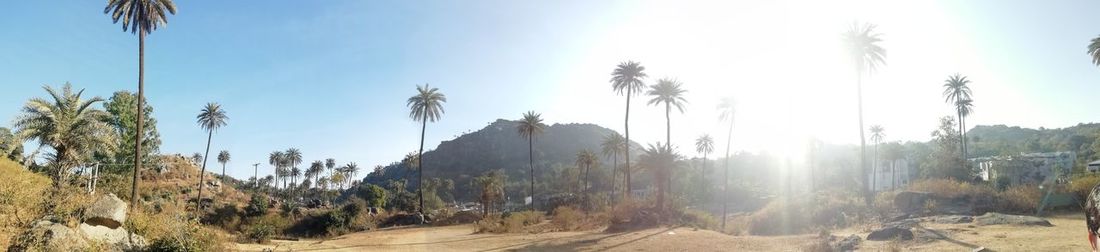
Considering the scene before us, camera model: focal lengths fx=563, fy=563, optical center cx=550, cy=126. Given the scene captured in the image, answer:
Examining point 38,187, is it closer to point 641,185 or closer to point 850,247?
point 850,247

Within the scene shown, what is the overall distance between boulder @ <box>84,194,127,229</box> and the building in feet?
200

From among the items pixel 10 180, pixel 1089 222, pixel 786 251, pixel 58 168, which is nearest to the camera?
pixel 1089 222

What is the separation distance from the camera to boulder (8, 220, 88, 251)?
516 inches

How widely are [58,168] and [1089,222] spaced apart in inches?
1527

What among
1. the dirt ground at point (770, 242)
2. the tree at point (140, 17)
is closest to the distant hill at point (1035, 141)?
the dirt ground at point (770, 242)

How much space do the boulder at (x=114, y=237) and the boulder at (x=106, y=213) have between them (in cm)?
22

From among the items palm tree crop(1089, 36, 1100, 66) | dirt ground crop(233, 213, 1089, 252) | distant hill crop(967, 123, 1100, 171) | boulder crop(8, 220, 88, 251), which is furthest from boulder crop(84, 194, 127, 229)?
distant hill crop(967, 123, 1100, 171)

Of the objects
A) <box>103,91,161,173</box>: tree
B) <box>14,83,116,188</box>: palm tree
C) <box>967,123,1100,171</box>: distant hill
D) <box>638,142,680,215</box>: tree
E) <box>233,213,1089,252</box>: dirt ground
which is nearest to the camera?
<box>233,213,1089,252</box>: dirt ground

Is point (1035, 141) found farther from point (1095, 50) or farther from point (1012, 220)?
point (1012, 220)

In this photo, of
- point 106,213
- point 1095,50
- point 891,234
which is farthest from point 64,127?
point 1095,50

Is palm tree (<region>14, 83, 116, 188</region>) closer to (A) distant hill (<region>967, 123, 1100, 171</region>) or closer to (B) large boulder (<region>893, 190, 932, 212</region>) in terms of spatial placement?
(B) large boulder (<region>893, 190, 932, 212</region>)

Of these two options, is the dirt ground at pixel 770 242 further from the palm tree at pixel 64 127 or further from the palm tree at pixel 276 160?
the palm tree at pixel 276 160

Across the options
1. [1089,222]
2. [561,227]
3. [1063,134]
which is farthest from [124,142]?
[1063,134]

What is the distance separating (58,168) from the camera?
29.3 m
